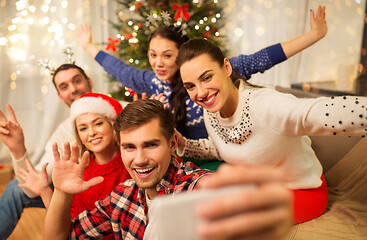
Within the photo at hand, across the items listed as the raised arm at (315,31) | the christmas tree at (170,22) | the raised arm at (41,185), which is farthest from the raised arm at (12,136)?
the raised arm at (315,31)

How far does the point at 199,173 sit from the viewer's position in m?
1.03

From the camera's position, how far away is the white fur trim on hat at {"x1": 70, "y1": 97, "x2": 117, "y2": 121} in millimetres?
1516

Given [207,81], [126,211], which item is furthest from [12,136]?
[207,81]

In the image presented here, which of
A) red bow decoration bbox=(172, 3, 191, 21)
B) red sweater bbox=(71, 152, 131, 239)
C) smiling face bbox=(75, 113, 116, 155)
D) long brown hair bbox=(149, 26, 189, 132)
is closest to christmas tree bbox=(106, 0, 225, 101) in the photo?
red bow decoration bbox=(172, 3, 191, 21)

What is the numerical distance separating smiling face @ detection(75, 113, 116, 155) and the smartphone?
106 cm

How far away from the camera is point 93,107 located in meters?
1.52

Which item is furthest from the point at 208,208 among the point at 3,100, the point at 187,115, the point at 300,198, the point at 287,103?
the point at 3,100

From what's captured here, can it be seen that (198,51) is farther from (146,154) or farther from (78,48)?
(78,48)

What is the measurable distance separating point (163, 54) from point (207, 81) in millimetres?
666

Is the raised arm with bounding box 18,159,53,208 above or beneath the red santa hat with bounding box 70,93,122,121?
beneath

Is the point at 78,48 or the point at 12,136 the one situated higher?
the point at 78,48

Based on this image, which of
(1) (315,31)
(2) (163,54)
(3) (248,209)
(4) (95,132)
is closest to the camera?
(3) (248,209)

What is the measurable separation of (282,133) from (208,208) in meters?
0.81

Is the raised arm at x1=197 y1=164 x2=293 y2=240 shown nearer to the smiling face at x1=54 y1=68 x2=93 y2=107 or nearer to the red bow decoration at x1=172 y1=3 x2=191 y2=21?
the smiling face at x1=54 y1=68 x2=93 y2=107
